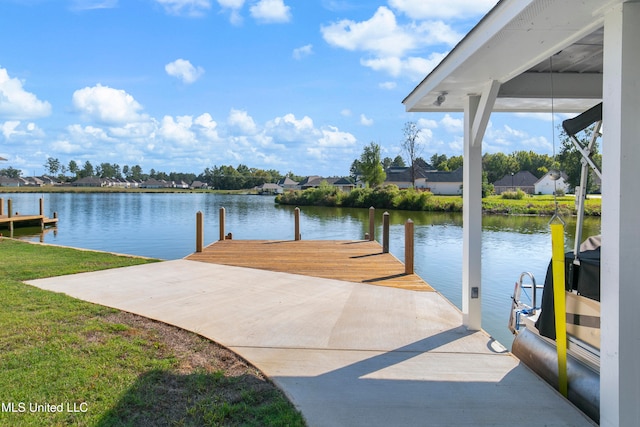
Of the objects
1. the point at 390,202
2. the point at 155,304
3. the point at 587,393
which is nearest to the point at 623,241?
the point at 587,393

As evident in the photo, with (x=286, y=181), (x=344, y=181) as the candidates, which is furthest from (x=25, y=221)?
(x=286, y=181)

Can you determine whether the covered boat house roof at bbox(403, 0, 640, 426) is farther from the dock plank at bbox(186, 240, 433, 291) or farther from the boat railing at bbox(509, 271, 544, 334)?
the dock plank at bbox(186, 240, 433, 291)

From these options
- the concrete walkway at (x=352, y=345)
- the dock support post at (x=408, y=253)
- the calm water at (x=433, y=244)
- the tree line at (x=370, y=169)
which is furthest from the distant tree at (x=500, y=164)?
the concrete walkway at (x=352, y=345)

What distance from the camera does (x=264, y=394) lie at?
372 cm

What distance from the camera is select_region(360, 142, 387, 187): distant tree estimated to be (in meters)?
60.5

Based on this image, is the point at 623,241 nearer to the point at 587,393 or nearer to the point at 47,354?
the point at 587,393

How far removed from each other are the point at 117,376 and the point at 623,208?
380 cm

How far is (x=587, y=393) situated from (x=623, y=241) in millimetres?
1331

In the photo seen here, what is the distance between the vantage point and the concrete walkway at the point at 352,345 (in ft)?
11.7

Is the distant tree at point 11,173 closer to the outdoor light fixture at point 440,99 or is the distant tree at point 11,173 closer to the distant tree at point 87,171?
the distant tree at point 87,171

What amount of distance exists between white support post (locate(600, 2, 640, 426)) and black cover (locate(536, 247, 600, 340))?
66cm

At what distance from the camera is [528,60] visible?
418 centimetres

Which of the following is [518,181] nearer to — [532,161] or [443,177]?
[443,177]

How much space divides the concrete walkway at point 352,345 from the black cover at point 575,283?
485 mm
